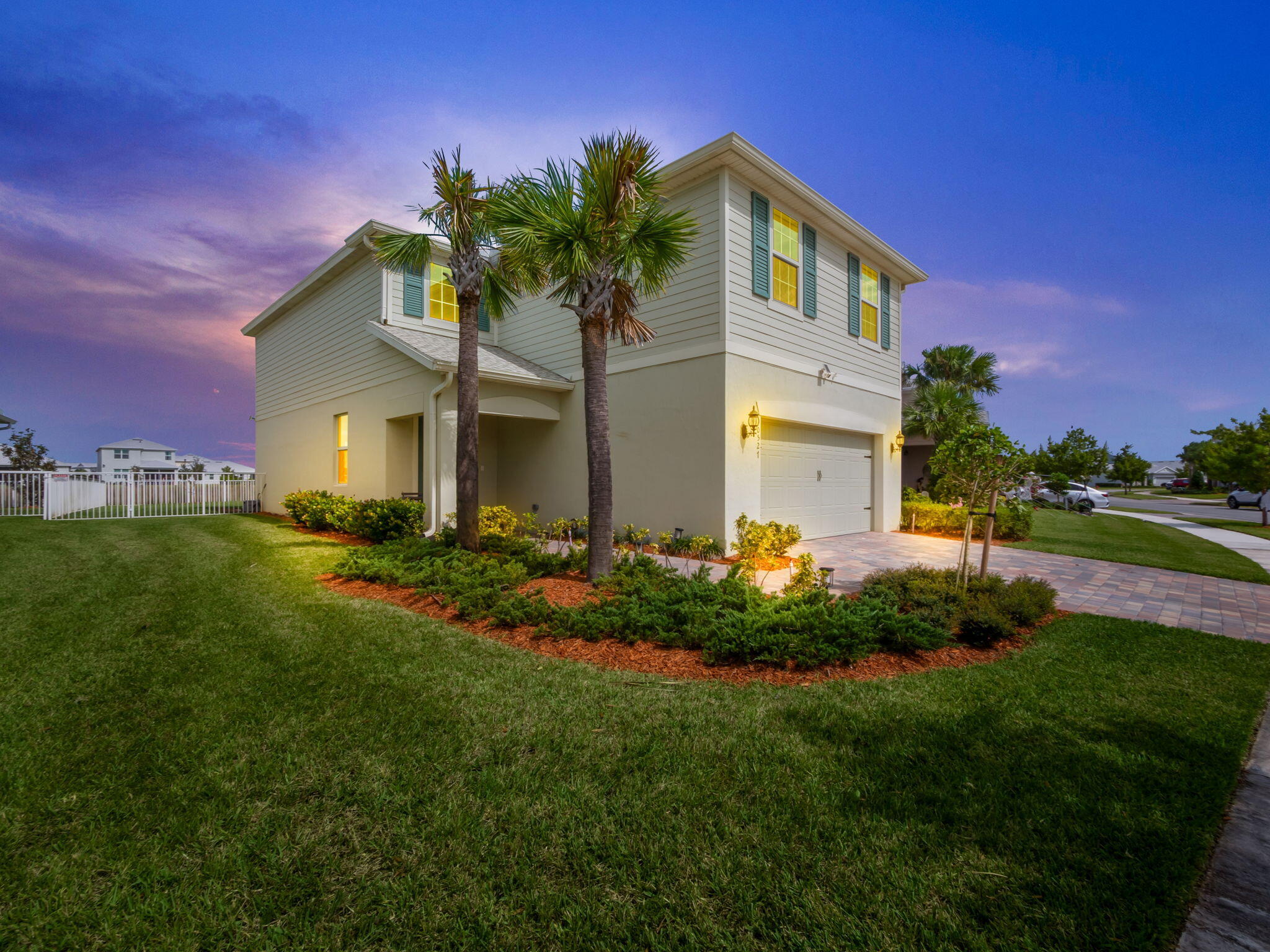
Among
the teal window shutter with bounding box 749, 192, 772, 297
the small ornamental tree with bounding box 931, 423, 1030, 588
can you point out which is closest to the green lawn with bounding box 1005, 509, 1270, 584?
the small ornamental tree with bounding box 931, 423, 1030, 588

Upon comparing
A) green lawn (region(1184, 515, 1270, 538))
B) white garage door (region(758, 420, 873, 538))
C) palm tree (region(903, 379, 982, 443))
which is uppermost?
palm tree (region(903, 379, 982, 443))

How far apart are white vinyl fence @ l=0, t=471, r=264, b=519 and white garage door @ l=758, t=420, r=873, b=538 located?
18.0m

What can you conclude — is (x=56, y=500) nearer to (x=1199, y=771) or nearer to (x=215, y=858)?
(x=215, y=858)

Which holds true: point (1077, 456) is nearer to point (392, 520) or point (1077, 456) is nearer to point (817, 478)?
point (817, 478)

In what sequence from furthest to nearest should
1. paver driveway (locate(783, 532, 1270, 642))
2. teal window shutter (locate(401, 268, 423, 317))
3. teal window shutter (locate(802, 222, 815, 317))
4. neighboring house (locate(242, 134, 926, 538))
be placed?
teal window shutter (locate(401, 268, 423, 317))
teal window shutter (locate(802, 222, 815, 317))
neighboring house (locate(242, 134, 926, 538))
paver driveway (locate(783, 532, 1270, 642))

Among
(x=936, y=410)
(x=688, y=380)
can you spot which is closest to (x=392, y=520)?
(x=688, y=380)

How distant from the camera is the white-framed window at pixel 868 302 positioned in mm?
12312

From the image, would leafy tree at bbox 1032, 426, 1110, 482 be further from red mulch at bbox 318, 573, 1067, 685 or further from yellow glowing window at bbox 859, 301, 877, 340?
red mulch at bbox 318, 573, 1067, 685

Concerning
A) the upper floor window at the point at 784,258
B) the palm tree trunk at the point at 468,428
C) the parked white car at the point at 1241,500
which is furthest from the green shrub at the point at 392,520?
the parked white car at the point at 1241,500

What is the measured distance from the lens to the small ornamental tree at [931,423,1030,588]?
19.3 feet

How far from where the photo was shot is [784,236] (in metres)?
10.1

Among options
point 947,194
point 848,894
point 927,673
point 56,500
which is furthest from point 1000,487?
point 56,500

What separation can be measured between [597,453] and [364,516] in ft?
20.9

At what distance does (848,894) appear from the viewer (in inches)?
73.1
